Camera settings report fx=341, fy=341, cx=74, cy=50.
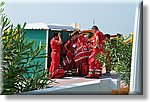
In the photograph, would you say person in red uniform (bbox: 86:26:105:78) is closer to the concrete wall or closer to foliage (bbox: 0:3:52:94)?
the concrete wall

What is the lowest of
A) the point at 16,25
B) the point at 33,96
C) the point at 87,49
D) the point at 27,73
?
the point at 33,96

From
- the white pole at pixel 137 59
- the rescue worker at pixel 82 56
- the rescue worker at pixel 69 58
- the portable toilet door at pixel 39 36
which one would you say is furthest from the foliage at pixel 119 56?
the portable toilet door at pixel 39 36

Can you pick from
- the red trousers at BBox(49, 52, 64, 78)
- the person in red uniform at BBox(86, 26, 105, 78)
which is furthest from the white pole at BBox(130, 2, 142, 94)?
the red trousers at BBox(49, 52, 64, 78)

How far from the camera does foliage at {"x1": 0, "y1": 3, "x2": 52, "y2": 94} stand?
2596mm

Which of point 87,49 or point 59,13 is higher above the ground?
point 59,13

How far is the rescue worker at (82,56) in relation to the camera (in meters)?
2.64

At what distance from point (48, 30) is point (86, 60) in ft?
1.23

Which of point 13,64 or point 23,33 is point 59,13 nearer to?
point 23,33

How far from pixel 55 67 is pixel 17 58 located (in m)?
0.30

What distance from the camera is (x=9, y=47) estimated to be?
2598mm

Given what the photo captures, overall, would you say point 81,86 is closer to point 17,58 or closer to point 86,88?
point 86,88

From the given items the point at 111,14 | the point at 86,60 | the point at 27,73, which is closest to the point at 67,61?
the point at 86,60

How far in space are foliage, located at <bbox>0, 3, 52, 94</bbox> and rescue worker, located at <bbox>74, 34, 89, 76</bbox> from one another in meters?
0.27

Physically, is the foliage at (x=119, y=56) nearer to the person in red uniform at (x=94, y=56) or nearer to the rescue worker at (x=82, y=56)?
the person in red uniform at (x=94, y=56)
